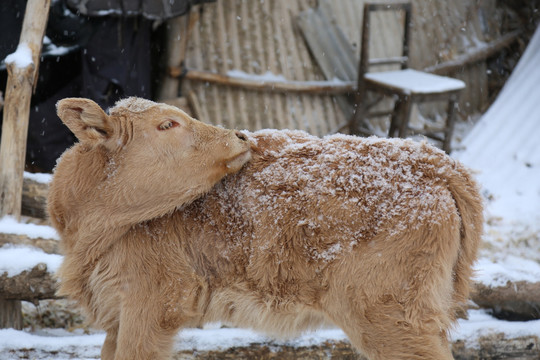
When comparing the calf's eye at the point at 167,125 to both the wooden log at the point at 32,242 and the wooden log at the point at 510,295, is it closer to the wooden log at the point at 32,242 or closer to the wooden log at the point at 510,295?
the wooden log at the point at 32,242

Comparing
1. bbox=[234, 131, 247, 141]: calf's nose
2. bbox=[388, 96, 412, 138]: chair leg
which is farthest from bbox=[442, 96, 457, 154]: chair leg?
bbox=[234, 131, 247, 141]: calf's nose

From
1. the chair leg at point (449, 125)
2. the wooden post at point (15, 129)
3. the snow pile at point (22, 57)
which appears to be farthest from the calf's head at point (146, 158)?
the chair leg at point (449, 125)

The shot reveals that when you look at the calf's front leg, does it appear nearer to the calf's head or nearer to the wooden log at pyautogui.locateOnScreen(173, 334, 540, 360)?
the calf's head

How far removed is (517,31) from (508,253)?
5490 mm

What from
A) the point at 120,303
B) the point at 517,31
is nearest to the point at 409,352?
the point at 120,303

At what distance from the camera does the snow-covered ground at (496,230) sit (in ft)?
13.1

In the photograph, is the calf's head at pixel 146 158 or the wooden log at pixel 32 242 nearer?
the calf's head at pixel 146 158

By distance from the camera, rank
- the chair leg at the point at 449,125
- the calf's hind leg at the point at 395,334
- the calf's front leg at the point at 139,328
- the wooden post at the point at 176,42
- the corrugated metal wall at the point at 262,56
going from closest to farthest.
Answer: the calf's hind leg at the point at 395,334 → the calf's front leg at the point at 139,328 → the wooden post at the point at 176,42 → the corrugated metal wall at the point at 262,56 → the chair leg at the point at 449,125

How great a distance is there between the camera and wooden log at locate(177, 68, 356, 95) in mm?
7523

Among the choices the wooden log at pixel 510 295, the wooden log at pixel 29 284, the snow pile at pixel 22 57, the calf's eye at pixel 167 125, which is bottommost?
the wooden log at pixel 510 295

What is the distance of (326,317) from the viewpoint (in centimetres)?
316

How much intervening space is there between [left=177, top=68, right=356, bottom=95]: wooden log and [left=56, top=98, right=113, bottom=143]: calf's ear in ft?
14.2

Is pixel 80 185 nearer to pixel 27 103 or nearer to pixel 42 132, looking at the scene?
pixel 27 103

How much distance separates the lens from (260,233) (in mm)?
3148
